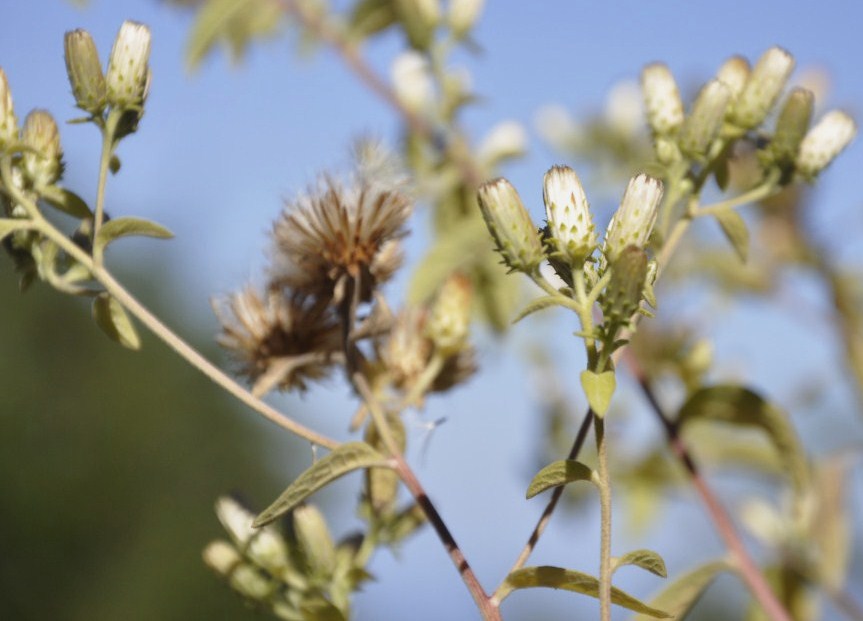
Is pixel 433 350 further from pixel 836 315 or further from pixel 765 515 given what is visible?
pixel 836 315

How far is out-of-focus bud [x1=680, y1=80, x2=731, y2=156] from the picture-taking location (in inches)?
36.4

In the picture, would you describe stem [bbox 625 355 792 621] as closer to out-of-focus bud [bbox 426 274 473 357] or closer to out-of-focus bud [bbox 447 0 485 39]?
out-of-focus bud [bbox 426 274 473 357]

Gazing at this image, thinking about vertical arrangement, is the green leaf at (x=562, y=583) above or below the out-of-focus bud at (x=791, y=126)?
below

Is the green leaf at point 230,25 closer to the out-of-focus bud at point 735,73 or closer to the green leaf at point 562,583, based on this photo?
the out-of-focus bud at point 735,73

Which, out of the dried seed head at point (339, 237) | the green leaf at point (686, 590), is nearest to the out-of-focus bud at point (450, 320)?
the dried seed head at point (339, 237)

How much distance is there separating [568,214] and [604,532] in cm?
23

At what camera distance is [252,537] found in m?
0.99

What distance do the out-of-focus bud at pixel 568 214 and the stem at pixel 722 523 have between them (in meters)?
0.44

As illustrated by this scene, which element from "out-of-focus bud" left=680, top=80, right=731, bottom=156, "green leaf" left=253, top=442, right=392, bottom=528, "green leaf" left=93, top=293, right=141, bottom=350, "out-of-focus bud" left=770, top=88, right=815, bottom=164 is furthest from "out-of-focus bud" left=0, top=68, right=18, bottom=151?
"out-of-focus bud" left=770, top=88, right=815, bottom=164

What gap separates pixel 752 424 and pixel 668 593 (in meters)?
0.27

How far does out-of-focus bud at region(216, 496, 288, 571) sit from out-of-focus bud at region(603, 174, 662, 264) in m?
0.48

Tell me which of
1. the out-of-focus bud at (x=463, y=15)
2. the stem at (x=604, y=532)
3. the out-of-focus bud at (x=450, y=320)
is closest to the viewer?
the stem at (x=604, y=532)

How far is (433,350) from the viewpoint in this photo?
3.53 ft

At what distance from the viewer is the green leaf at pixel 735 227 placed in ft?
3.21
